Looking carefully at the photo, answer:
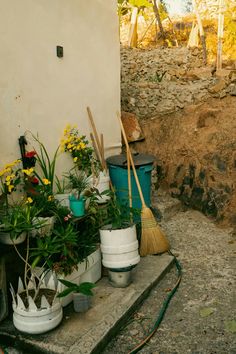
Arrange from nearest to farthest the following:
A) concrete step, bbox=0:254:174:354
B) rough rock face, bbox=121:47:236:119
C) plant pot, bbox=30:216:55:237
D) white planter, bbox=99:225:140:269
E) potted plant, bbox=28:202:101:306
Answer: concrete step, bbox=0:254:174:354, potted plant, bbox=28:202:101:306, plant pot, bbox=30:216:55:237, white planter, bbox=99:225:140:269, rough rock face, bbox=121:47:236:119

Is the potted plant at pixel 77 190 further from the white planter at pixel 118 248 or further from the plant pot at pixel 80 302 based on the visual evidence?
the plant pot at pixel 80 302

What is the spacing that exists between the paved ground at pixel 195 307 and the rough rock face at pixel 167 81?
9.42ft

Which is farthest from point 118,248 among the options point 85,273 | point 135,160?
point 135,160

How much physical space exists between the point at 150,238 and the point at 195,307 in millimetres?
1101

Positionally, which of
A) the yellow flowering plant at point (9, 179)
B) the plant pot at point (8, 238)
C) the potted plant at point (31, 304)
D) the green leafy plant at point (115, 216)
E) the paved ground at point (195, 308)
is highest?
the yellow flowering plant at point (9, 179)

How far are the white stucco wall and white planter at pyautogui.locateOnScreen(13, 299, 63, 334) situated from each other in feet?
4.87

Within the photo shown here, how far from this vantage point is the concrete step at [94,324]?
2.49 meters

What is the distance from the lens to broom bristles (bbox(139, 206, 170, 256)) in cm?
413

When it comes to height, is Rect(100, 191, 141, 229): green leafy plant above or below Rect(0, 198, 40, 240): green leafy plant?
below

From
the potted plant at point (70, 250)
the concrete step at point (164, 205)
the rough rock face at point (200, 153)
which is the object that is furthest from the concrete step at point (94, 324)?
the rough rock face at point (200, 153)

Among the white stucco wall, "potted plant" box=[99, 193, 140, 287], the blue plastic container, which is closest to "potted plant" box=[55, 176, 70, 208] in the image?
the white stucco wall

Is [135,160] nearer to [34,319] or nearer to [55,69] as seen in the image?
[55,69]

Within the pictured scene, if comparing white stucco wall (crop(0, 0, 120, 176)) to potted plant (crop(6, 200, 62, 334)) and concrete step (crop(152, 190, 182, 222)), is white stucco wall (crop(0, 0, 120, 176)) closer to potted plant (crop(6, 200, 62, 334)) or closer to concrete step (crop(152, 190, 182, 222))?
potted plant (crop(6, 200, 62, 334))

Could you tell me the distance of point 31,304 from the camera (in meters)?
2.55
